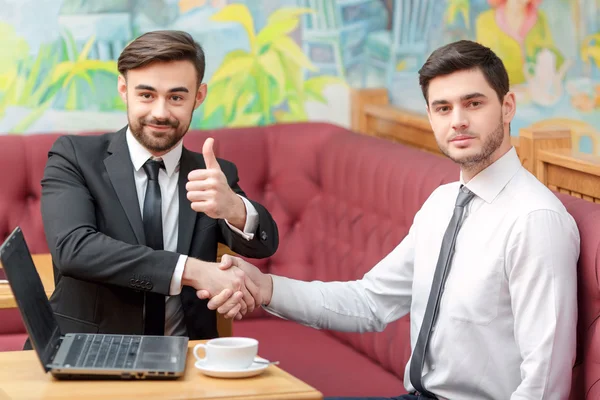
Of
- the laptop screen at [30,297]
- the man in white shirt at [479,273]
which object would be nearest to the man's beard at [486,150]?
the man in white shirt at [479,273]

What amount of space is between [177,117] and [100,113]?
4.83ft

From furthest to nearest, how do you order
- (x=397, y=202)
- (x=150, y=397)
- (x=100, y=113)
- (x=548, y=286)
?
(x=100, y=113), (x=397, y=202), (x=548, y=286), (x=150, y=397)

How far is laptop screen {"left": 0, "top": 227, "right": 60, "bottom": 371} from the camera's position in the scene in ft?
5.61

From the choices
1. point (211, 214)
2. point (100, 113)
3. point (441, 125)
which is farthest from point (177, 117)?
point (100, 113)

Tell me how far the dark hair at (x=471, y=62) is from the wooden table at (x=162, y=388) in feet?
2.72

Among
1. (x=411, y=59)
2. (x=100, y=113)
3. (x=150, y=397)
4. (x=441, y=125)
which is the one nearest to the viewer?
(x=150, y=397)

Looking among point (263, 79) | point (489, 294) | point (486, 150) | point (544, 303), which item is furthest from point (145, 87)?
point (263, 79)

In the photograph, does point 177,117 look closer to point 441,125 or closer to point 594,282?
point 441,125

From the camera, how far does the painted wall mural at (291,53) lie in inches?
146

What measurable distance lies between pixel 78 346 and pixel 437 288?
2.68 feet

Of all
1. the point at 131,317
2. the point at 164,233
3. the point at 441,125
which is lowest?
the point at 131,317

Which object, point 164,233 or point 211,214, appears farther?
point 164,233

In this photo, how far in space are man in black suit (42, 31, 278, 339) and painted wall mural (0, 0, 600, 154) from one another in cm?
128

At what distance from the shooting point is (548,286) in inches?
77.4
